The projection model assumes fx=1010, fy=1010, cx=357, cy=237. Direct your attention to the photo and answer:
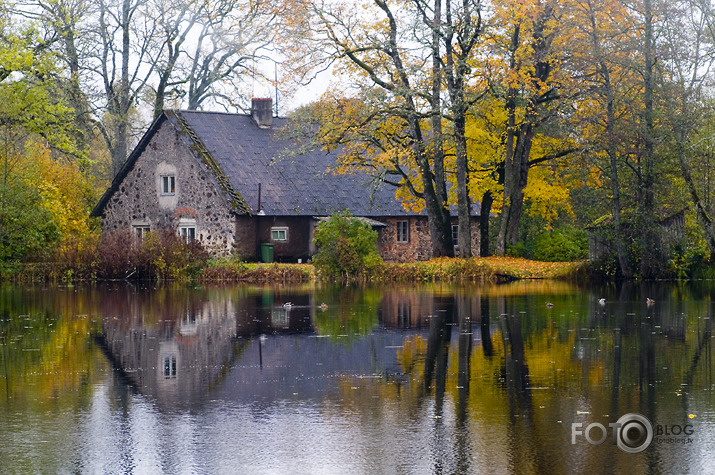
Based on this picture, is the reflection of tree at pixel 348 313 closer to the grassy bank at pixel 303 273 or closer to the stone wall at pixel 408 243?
the grassy bank at pixel 303 273

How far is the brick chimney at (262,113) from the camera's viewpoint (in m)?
52.3

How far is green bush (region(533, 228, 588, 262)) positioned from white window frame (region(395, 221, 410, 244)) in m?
7.07

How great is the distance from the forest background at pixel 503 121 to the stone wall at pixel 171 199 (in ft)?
7.95

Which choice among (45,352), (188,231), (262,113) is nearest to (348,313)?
(45,352)

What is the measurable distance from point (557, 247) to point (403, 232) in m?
8.84

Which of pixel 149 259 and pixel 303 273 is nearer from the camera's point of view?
pixel 149 259

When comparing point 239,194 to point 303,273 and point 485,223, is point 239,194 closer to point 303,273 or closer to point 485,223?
point 303,273

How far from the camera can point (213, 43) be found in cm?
5672

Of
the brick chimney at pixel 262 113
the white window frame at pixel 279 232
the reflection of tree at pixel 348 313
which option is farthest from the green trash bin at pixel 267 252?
the reflection of tree at pixel 348 313

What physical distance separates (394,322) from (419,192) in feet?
87.2

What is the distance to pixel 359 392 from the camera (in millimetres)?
12141

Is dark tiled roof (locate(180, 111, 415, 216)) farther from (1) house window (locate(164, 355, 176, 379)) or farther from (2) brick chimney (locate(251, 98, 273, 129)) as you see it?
(1) house window (locate(164, 355, 176, 379))

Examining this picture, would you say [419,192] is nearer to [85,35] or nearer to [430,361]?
[85,35]

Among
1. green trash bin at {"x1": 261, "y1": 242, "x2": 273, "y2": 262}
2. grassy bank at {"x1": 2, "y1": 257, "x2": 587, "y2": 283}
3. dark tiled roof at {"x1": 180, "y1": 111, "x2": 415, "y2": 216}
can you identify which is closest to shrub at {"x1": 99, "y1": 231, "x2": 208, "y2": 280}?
grassy bank at {"x1": 2, "y1": 257, "x2": 587, "y2": 283}
